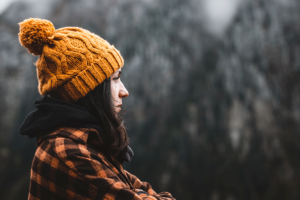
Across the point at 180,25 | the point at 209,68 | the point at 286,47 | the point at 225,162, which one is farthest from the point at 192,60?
the point at 225,162

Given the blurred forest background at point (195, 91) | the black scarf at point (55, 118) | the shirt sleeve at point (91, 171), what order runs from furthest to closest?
the blurred forest background at point (195, 91), the black scarf at point (55, 118), the shirt sleeve at point (91, 171)

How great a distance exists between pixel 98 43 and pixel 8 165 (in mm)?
6483

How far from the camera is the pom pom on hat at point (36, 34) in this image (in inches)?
35.5

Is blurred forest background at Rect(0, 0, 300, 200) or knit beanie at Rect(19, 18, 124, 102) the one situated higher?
Result: blurred forest background at Rect(0, 0, 300, 200)

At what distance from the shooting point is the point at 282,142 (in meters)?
6.41

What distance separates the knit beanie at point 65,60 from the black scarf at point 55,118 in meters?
0.08

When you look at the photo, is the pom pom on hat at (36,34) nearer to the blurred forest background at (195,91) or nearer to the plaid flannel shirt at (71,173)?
the plaid flannel shirt at (71,173)

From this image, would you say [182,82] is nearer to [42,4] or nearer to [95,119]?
[42,4]

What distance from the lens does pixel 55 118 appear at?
80cm

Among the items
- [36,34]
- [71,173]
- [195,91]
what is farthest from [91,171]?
[195,91]

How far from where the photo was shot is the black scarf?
0.80 m

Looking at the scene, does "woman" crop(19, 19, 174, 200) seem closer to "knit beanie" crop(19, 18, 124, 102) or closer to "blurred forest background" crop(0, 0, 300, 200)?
"knit beanie" crop(19, 18, 124, 102)

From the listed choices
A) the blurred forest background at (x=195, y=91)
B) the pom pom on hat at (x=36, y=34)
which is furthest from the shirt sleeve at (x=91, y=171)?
the blurred forest background at (x=195, y=91)

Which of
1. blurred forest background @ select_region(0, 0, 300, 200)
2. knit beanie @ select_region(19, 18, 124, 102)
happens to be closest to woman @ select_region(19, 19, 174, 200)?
knit beanie @ select_region(19, 18, 124, 102)
